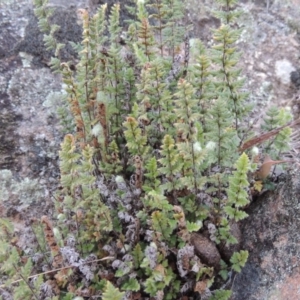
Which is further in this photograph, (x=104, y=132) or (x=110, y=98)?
(x=110, y=98)

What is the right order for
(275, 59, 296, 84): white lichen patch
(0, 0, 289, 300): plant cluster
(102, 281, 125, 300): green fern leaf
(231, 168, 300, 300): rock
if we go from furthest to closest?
(275, 59, 296, 84): white lichen patch → (231, 168, 300, 300): rock → (0, 0, 289, 300): plant cluster → (102, 281, 125, 300): green fern leaf

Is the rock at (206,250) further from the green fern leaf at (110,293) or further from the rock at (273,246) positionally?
the green fern leaf at (110,293)

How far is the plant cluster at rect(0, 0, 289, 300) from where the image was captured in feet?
7.19

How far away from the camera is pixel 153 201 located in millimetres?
2264

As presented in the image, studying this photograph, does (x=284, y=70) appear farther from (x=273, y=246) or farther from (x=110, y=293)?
(x=110, y=293)

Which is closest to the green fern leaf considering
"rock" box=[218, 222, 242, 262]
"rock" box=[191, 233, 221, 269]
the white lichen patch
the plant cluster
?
the plant cluster

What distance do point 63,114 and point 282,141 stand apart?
1.20m

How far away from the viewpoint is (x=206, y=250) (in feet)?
7.75

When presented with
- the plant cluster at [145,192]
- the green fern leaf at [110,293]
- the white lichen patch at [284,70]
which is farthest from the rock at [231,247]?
the white lichen patch at [284,70]

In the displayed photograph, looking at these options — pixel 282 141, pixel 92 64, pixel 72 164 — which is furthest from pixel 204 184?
pixel 92 64

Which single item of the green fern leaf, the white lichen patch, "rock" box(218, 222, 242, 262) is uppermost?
the green fern leaf

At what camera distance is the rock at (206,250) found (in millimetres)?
2363

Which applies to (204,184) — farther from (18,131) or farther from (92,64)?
(18,131)

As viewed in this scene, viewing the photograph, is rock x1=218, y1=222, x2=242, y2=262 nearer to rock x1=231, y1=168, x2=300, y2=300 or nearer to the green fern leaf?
rock x1=231, y1=168, x2=300, y2=300
